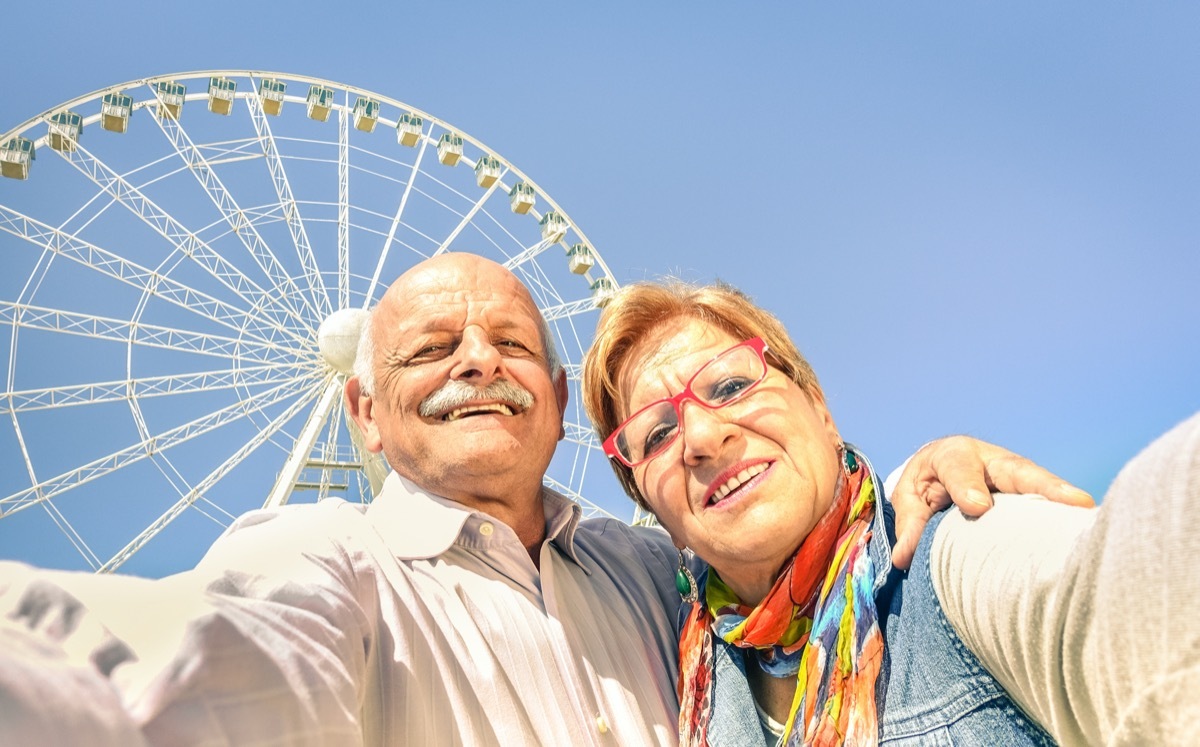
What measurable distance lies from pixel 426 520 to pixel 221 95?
55.2 ft

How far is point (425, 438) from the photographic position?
3.06 m

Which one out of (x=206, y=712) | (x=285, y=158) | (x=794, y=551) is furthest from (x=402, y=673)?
(x=285, y=158)

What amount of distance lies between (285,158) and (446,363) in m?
15.3

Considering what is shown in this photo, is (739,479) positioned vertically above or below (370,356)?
below

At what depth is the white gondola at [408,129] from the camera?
57.3 feet

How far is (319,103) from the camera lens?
17141 mm

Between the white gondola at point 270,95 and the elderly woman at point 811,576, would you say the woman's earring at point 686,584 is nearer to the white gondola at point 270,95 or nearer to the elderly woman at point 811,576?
the elderly woman at point 811,576

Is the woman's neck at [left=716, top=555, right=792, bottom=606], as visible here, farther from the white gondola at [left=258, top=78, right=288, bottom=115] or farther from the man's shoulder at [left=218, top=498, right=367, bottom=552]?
the white gondola at [left=258, top=78, right=288, bottom=115]

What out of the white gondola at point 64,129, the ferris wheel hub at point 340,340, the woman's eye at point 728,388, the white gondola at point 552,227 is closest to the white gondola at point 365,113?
the white gondola at point 552,227

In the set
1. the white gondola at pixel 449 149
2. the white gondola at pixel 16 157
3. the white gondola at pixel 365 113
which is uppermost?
the white gondola at pixel 365 113

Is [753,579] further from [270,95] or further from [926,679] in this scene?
[270,95]

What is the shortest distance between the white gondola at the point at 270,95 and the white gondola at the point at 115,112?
2.53 meters

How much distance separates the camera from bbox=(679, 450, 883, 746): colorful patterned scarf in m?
1.81

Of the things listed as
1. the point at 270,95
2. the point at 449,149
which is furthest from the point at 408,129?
the point at 270,95
